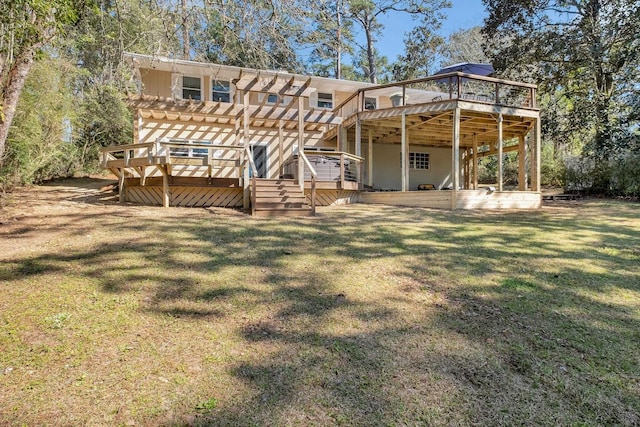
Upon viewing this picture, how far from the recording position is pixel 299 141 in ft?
30.2

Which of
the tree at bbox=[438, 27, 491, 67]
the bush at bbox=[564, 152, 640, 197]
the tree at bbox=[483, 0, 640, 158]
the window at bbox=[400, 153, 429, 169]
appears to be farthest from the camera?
the tree at bbox=[438, 27, 491, 67]

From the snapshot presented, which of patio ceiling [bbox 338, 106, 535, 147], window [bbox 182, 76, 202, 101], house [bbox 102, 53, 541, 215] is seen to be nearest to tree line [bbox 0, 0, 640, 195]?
house [bbox 102, 53, 541, 215]

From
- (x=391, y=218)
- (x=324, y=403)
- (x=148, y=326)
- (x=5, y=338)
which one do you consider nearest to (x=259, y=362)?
(x=324, y=403)

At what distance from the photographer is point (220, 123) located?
1299 cm

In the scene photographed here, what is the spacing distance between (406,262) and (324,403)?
9.25 ft

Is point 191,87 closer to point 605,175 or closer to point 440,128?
point 440,128

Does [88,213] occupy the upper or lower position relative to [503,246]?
upper

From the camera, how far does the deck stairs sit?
813 centimetres

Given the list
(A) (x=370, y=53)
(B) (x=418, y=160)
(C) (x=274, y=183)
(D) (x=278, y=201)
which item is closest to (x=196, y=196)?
(C) (x=274, y=183)

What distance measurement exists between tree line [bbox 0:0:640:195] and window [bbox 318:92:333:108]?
5.67ft

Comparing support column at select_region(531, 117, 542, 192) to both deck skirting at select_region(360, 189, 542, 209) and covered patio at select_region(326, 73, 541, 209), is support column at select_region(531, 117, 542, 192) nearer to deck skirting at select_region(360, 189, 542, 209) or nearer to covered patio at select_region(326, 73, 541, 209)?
covered patio at select_region(326, 73, 541, 209)

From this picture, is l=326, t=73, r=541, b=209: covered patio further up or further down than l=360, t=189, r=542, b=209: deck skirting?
further up

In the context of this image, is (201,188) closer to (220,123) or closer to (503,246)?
(220,123)

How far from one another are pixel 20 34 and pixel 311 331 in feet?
17.0
